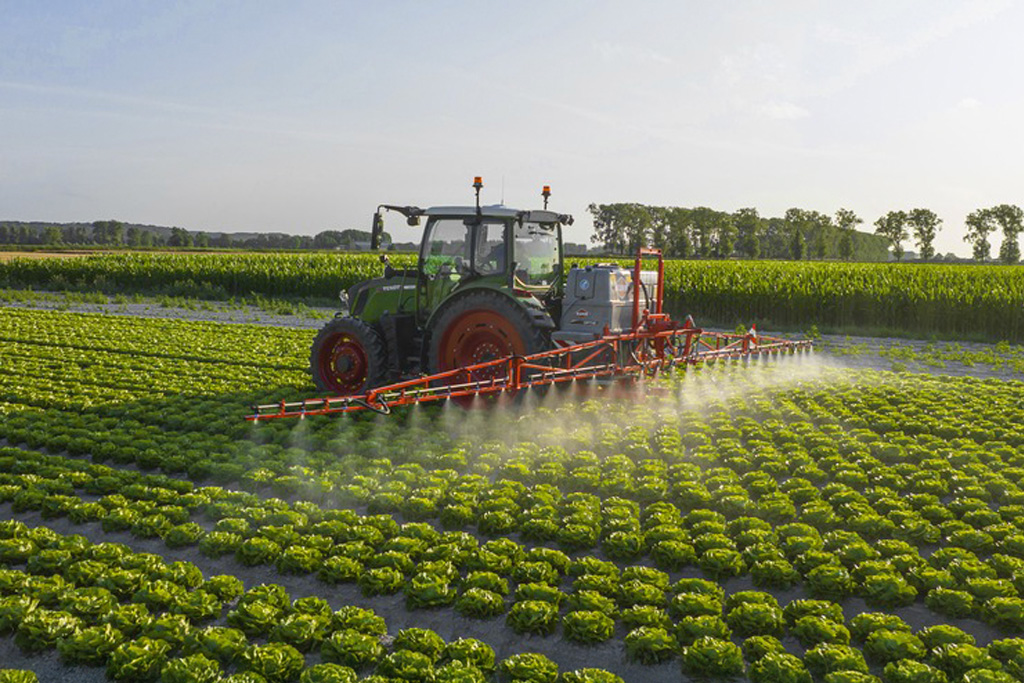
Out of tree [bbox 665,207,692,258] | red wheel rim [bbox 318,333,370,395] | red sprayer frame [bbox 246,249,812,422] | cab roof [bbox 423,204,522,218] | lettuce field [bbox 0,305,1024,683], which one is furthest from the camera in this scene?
tree [bbox 665,207,692,258]

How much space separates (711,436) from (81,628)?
7380mm

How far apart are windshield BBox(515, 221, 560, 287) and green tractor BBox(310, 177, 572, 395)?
0.01 m

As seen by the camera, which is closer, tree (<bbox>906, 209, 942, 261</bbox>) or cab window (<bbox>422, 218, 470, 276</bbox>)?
cab window (<bbox>422, 218, 470, 276</bbox>)

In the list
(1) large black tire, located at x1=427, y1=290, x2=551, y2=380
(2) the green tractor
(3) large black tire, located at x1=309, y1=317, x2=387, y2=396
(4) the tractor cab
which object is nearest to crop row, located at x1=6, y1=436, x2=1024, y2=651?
(1) large black tire, located at x1=427, y1=290, x2=551, y2=380

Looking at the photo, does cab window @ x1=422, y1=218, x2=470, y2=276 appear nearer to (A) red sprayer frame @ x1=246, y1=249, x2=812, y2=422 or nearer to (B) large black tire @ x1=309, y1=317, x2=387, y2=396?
(B) large black tire @ x1=309, y1=317, x2=387, y2=396

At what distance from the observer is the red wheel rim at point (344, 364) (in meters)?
11.3

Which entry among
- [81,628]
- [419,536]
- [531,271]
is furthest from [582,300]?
[81,628]

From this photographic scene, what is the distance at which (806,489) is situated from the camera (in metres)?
7.72

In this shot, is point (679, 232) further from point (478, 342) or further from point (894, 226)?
point (478, 342)

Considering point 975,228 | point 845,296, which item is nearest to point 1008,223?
point 975,228

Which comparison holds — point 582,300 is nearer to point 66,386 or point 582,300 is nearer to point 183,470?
point 183,470

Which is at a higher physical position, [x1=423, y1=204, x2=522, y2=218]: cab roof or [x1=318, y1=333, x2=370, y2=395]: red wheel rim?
[x1=423, y1=204, x2=522, y2=218]: cab roof

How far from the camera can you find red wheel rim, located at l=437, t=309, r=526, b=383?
10.5m

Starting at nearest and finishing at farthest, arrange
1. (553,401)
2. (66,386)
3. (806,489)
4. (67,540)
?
(67,540) < (806,489) < (553,401) < (66,386)
